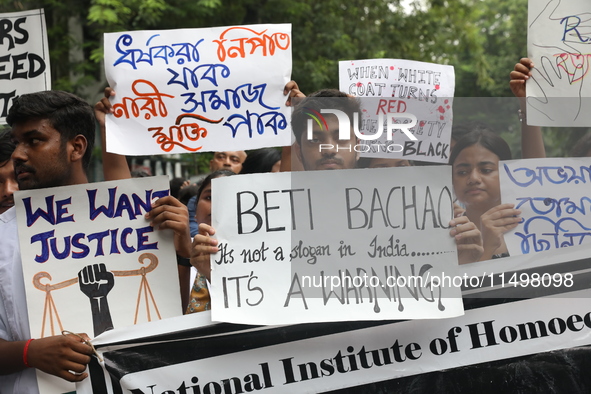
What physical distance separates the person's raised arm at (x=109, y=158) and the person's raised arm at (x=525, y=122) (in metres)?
1.79

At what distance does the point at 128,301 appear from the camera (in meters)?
2.78

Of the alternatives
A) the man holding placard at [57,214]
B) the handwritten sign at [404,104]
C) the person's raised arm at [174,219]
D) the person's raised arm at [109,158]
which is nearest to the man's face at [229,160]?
the handwritten sign at [404,104]

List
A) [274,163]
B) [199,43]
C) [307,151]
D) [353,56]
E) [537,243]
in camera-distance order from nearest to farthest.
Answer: [537,243], [307,151], [199,43], [274,163], [353,56]

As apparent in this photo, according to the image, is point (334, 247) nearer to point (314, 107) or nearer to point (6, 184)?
point (314, 107)

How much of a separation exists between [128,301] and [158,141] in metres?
0.86

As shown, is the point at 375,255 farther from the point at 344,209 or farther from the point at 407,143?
the point at 407,143

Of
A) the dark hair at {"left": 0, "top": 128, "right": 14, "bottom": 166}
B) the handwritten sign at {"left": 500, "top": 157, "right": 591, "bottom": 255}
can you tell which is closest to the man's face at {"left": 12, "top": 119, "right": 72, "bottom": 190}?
the dark hair at {"left": 0, "top": 128, "right": 14, "bottom": 166}

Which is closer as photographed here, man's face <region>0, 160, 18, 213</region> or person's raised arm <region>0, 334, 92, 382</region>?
person's raised arm <region>0, 334, 92, 382</region>

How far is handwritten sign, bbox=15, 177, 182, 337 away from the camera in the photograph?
107 inches

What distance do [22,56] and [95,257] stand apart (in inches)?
67.2

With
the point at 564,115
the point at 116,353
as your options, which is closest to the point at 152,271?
the point at 116,353

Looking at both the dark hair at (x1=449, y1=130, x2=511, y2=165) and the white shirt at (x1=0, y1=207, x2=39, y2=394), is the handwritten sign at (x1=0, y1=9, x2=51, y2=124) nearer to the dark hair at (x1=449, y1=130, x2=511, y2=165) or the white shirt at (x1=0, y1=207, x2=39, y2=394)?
the white shirt at (x1=0, y1=207, x2=39, y2=394)

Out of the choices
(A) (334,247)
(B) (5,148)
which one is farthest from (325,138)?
(B) (5,148)

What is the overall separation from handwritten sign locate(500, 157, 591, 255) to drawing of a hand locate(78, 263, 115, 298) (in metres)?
1.60
